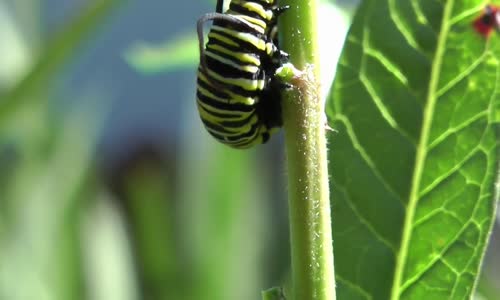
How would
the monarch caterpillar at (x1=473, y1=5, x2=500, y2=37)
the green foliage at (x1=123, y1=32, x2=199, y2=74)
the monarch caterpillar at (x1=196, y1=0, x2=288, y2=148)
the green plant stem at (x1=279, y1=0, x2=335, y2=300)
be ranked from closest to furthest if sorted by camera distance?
the green plant stem at (x1=279, y1=0, x2=335, y2=300)
the monarch caterpillar at (x1=473, y1=5, x2=500, y2=37)
the monarch caterpillar at (x1=196, y1=0, x2=288, y2=148)
the green foliage at (x1=123, y1=32, x2=199, y2=74)

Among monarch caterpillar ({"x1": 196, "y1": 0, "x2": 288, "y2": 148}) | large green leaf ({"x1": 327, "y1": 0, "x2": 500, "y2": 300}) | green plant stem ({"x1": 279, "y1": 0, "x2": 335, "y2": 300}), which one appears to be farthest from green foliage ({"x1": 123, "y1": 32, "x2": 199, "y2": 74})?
green plant stem ({"x1": 279, "y1": 0, "x2": 335, "y2": 300})

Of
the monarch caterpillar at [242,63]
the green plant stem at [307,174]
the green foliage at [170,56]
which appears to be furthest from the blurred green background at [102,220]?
the green plant stem at [307,174]

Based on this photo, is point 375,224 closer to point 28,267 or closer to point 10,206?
point 28,267

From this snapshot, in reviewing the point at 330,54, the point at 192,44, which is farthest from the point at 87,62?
the point at 330,54

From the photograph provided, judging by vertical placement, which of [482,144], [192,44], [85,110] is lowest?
[482,144]

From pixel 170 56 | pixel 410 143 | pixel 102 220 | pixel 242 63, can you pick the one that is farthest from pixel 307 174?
pixel 102 220

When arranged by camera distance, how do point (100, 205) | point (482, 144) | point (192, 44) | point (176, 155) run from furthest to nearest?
point (176, 155) < point (100, 205) < point (192, 44) < point (482, 144)

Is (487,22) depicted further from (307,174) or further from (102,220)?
(102,220)

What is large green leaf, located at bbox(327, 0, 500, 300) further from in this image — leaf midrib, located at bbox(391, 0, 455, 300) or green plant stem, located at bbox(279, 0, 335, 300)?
green plant stem, located at bbox(279, 0, 335, 300)
